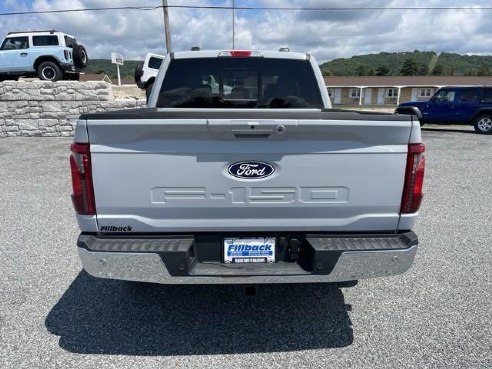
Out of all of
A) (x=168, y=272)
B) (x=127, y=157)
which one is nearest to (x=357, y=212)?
(x=168, y=272)

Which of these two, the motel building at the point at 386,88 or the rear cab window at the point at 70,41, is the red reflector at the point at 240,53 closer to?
the rear cab window at the point at 70,41

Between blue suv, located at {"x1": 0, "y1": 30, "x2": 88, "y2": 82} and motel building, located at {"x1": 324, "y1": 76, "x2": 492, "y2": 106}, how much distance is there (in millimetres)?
40739

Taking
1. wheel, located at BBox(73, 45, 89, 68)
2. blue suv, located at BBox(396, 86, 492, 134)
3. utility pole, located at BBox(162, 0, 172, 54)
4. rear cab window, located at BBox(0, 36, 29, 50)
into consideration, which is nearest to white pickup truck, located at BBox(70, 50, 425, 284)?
blue suv, located at BBox(396, 86, 492, 134)

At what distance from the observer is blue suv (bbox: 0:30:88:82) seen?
15211 mm

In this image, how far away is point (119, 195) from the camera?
7.57 ft

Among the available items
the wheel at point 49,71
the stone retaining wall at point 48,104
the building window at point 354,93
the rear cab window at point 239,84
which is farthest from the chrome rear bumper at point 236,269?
the building window at point 354,93

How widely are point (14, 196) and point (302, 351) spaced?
590 cm

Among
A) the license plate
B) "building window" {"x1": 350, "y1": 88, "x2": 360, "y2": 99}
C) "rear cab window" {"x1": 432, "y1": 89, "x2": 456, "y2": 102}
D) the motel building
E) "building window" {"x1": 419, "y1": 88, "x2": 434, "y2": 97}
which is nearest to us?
the license plate

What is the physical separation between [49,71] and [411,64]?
94510 mm

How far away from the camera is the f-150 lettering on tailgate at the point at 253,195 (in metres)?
2.32

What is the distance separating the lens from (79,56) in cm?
1577

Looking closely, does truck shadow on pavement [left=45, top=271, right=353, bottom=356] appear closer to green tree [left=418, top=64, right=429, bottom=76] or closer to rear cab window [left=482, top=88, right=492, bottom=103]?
rear cab window [left=482, top=88, right=492, bottom=103]

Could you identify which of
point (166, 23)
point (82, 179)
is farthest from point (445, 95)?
point (82, 179)

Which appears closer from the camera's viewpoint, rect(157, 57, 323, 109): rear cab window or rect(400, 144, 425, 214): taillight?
rect(400, 144, 425, 214): taillight
